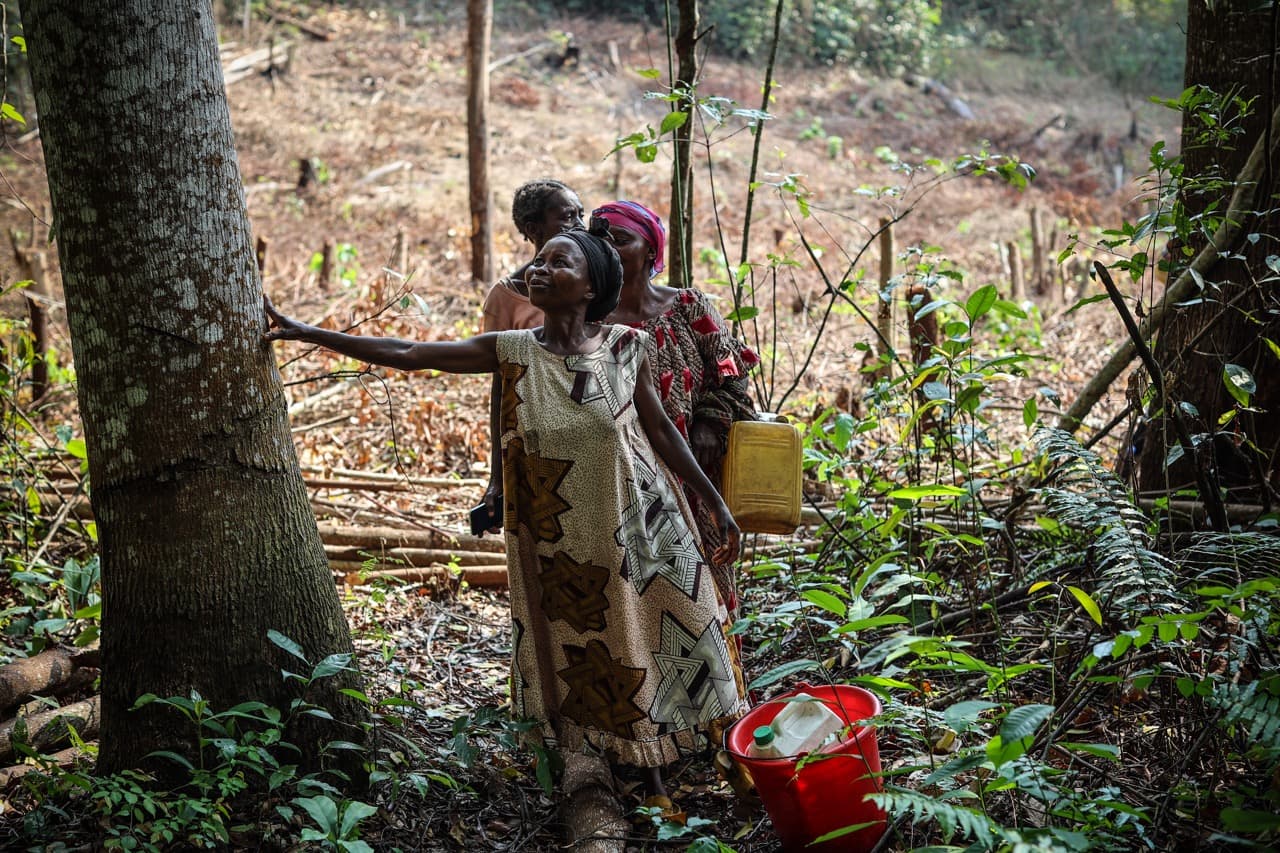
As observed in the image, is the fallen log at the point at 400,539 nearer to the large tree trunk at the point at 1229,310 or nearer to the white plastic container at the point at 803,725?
the white plastic container at the point at 803,725

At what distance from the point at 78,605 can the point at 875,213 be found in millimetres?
13258

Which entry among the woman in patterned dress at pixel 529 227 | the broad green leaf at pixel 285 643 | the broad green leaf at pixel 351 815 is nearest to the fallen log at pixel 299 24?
the woman in patterned dress at pixel 529 227

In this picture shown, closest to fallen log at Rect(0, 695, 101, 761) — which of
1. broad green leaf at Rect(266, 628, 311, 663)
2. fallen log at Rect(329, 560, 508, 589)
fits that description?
broad green leaf at Rect(266, 628, 311, 663)

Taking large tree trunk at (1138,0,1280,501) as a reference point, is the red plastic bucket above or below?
below

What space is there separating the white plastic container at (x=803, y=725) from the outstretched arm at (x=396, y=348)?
1.15m

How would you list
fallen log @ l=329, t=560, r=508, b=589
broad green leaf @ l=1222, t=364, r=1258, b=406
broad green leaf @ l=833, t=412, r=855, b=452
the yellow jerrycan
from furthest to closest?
1. fallen log @ l=329, t=560, r=508, b=589
2. broad green leaf @ l=833, t=412, r=855, b=452
3. the yellow jerrycan
4. broad green leaf @ l=1222, t=364, r=1258, b=406

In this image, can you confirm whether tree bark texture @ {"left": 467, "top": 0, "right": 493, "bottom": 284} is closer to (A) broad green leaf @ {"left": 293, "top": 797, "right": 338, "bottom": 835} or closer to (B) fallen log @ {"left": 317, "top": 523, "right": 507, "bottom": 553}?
(B) fallen log @ {"left": 317, "top": 523, "right": 507, "bottom": 553}

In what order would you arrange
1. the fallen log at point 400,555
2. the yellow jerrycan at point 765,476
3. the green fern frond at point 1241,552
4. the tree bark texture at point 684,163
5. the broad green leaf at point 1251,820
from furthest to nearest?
the fallen log at point 400,555 < the tree bark texture at point 684,163 < the yellow jerrycan at point 765,476 < the green fern frond at point 1241,552 < the broad green leaf at point 1251,820

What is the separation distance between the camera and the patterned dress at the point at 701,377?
311 centimetres

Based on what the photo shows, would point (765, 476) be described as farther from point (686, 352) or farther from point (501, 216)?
point (501, 216)

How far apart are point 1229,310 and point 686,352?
189cm

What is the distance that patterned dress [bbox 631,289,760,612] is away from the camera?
3.11 m

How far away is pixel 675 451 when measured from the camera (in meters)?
2.85

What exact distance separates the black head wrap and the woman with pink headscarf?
24 centimetres
